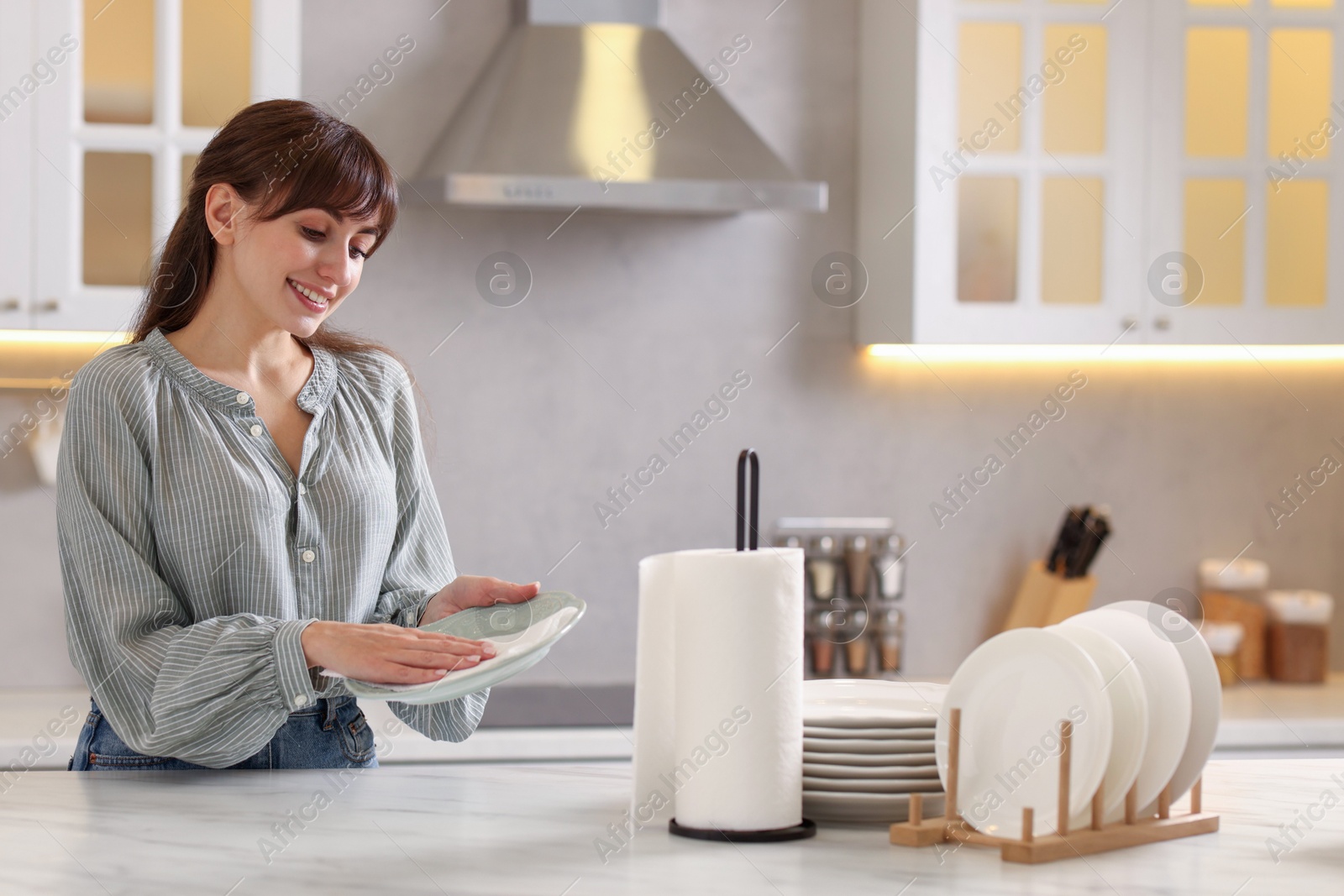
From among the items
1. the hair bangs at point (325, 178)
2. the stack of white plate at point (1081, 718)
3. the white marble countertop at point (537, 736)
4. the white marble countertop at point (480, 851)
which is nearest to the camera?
the white marble countertop at point (480, 851)

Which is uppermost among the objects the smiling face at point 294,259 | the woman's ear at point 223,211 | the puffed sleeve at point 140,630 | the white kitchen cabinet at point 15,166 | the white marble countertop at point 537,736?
the white kitchen cabinet at point 15,166

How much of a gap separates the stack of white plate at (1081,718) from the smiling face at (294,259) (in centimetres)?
76

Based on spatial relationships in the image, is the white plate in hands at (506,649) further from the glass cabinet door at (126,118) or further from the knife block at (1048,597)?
the knife block at (1048,597)

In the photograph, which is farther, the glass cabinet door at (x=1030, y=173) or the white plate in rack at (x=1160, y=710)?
the glass cabinet door at (x=1030, y=173)

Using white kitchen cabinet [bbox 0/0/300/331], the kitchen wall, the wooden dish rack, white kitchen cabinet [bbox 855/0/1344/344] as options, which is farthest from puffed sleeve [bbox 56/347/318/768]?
white kitchen cabinet [bbox 855/0/1344/344]

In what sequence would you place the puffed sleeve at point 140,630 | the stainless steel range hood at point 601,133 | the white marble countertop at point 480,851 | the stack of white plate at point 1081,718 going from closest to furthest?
the white marble countertop at point 480,851 → the stack of white plate at point 1081,718 → the puffed sleeve at point 140,630 → the stainless steel range hood at point 601,133

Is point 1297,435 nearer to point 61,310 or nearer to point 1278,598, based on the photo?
point 1278,598

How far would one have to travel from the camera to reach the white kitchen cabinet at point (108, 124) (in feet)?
8.13

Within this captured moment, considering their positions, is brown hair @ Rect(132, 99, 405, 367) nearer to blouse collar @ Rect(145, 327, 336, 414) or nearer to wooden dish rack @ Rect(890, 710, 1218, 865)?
blouse collar @ Rect(145, 327, 336, 414)

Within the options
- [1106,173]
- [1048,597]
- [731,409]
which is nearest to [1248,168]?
[1106,173]

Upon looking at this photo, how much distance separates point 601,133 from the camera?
2.68 meters

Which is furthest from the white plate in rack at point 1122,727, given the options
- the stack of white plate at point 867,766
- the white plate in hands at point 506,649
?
the white plate in hands at point 506,649

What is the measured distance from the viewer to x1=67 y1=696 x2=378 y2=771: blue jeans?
4.66 ft

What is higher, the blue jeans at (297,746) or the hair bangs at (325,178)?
the hair bangs at (325,178)
